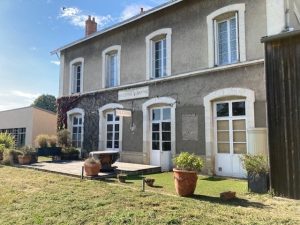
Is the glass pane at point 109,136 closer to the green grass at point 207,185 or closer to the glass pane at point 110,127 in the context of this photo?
the glass pane at point 110,127

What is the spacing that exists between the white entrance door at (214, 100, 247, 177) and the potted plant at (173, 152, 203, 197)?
3168 mm

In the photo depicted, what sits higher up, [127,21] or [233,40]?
[127,21]

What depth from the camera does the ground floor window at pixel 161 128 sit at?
37.9 feet

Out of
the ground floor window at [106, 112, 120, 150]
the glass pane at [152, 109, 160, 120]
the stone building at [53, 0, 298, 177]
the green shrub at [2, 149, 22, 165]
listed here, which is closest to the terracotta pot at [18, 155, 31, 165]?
the green shrub at [2, 149, 22, 165]

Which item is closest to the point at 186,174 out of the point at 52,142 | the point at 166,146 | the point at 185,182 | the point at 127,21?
the point at 185,182

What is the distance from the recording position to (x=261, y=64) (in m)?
8.93

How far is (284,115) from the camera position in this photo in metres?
6.50

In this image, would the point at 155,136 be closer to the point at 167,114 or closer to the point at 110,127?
the point at 167,114

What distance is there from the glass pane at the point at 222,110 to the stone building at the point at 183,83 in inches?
1.3

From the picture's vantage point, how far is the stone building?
9.20m

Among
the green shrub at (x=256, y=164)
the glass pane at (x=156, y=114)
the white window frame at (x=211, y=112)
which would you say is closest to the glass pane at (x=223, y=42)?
the white window frame at (x=211, y=112)

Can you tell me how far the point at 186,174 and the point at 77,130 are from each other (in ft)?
35.4

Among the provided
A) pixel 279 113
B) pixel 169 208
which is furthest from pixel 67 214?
pixel 279 113

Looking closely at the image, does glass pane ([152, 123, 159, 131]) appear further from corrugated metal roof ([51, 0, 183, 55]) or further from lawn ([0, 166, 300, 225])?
corrugated metal roof ([51, 0, 183, 55])
